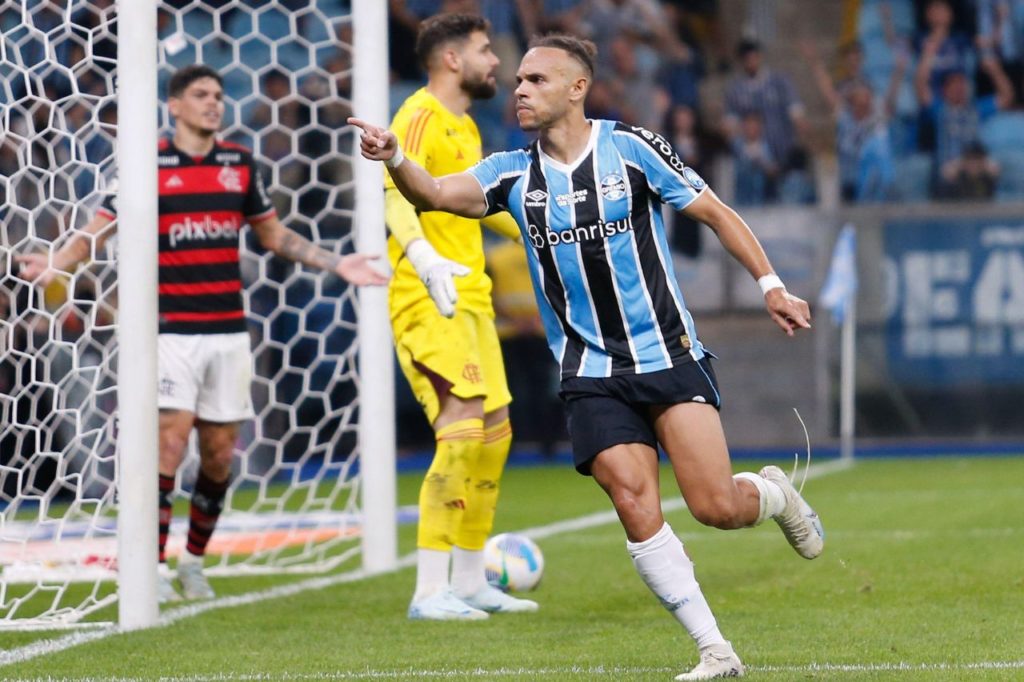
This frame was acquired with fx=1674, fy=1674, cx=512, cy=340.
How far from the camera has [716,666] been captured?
4.75 m

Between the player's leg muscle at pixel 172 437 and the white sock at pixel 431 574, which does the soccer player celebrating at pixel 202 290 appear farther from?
the white sock at pixel 431 574

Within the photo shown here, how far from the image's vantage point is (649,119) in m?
Answer: 19.0

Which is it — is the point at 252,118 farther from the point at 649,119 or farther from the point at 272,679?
the point at 272,679

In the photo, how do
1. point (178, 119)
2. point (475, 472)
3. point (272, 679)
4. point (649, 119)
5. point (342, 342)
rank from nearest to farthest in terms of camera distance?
point (272, 679) < point (475, 472) < point (178, 119) < point (342, 342) < point (649, 119)

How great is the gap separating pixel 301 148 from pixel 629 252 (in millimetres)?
10030

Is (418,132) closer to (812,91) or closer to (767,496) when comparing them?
(767,496)

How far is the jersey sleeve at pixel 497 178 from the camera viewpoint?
5.23m

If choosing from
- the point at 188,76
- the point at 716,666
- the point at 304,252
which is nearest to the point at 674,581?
the point at 716,666

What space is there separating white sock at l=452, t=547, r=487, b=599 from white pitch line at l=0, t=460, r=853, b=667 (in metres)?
0.99

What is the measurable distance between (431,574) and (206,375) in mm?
1669

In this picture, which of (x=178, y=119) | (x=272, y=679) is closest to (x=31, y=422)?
(x=178, y=119)

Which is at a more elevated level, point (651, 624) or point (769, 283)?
point (769, 283)

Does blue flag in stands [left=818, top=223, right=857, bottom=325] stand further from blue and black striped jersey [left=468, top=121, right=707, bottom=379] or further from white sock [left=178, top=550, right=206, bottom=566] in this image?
blue and black striped jersey [left=468, top=121, right=707, bottom=379]

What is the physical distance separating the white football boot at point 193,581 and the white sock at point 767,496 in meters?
3.11
